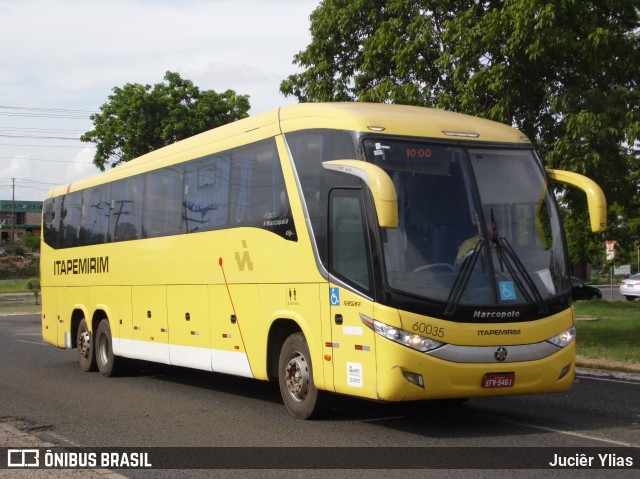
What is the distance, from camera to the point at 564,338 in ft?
31.8

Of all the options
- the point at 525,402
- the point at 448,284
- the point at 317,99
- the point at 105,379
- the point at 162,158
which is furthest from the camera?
the point at 317,99

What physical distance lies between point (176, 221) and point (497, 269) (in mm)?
5934

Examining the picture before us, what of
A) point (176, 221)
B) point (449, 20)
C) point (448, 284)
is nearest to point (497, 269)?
point (448, 284)

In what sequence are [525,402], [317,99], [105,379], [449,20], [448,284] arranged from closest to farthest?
1. [448,284]
2. [525,402]
3. [105,379]
4. [449,20]
5. [317,99]

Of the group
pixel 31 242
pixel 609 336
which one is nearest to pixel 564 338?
pixel 609 336

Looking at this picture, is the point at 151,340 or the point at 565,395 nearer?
the point at 565,395

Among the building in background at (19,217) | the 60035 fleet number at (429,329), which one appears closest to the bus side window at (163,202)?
the 60035 fleet number at (429,329)

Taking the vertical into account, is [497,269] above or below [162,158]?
below

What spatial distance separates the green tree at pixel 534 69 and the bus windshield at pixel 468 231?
7.41m

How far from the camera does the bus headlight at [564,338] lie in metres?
9.59

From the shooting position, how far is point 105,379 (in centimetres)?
1592

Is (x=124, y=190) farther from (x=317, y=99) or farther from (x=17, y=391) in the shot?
(x=317, y=99)

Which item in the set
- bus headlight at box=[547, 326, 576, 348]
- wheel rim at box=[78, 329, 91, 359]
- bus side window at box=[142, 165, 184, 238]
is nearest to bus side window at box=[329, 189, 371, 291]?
bus headlight at box=[547, 326, 576, 348]

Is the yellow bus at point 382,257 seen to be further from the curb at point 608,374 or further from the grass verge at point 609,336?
the grass verge at point 609,336
